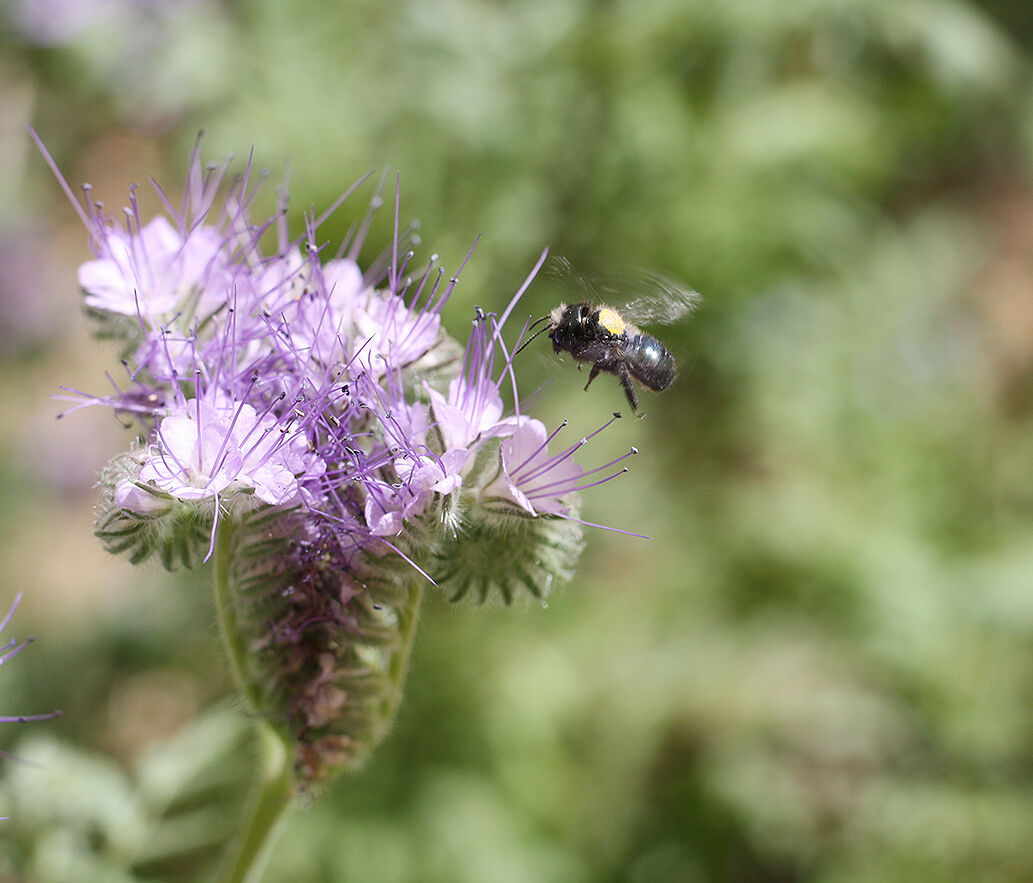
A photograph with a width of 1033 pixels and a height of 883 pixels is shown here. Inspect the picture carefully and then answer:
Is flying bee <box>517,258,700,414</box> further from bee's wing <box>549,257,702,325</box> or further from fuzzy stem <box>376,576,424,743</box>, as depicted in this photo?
fuzzy stem <box>376,576,424,743</box>

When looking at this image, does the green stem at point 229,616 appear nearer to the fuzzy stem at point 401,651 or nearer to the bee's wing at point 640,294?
the fuzzy stem at point 401,651

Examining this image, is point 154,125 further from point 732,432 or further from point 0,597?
point 732,432

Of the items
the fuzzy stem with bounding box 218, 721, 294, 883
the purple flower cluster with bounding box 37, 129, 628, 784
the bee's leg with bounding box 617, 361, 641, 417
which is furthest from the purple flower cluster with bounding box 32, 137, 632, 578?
the fuzzy stem with bounding box 218, 721, 294, 883

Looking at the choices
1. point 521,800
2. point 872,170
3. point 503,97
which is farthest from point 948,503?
point 503,97

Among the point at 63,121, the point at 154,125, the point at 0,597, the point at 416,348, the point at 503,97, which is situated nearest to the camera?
the point at 416,348

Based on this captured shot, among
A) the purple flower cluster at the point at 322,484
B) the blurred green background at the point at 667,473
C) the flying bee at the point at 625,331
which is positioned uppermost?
the flying bee at the point at 625,331

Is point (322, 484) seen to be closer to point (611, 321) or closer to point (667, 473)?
point (611, 321)

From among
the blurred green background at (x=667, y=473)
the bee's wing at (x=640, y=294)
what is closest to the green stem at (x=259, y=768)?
the blurred green background at (x=667, y=473)

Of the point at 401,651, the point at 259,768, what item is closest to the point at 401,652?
the point at 401,651
